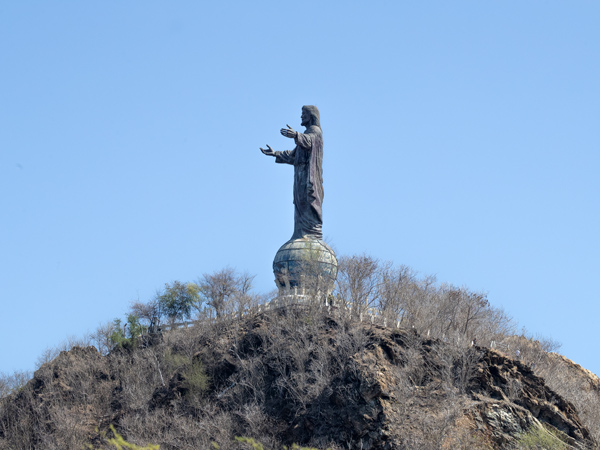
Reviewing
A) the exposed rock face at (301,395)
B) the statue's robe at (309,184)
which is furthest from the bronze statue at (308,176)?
the exposed rock face at (301,395)

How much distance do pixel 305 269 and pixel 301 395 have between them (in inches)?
241

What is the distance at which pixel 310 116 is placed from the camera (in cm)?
4150

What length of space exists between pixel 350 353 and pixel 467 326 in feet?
28.8

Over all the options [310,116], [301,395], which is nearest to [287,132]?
[310,116]

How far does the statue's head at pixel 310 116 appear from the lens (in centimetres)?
4153

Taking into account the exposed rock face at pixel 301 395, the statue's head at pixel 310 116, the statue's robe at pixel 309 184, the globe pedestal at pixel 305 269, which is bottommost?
the exposed rock face at pixel 301 395

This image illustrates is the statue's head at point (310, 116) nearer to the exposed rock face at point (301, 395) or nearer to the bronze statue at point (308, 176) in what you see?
the bronze statue at point (308, 176)

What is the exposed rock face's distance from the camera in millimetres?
31844

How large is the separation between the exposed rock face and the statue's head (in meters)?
8.03

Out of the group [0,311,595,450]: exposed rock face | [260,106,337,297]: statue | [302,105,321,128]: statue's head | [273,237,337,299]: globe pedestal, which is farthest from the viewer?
[302,105,321,128]: statue's head

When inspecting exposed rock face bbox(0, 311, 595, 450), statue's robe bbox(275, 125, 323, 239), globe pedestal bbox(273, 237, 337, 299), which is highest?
statue's robe bbox(275, 125, 323, 239)

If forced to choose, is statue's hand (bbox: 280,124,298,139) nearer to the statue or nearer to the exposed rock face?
the statue

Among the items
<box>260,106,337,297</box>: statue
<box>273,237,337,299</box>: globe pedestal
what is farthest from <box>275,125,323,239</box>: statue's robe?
<box>273,237,337,299</box>: globe pedestal

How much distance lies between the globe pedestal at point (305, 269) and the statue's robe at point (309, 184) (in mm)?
787
